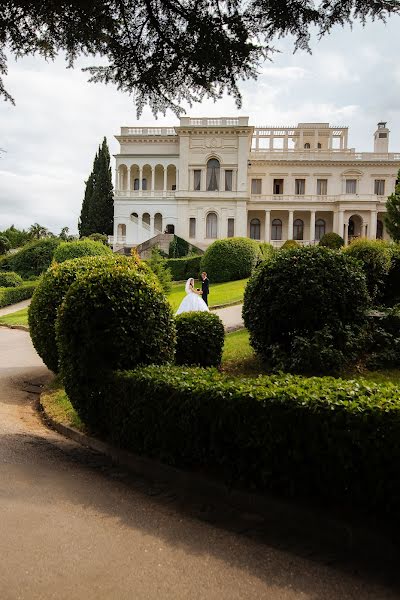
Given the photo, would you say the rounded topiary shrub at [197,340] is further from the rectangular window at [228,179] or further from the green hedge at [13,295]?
the rectangular window at [228,179]

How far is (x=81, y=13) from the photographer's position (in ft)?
12.6

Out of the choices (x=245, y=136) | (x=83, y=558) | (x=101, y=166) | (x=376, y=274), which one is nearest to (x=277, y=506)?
(x=83, y=558)

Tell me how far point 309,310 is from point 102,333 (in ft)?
12.7

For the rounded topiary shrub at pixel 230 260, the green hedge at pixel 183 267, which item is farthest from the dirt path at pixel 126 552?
the green hedge at pixel 183 267

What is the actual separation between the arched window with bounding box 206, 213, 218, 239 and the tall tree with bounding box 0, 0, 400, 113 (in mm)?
50145

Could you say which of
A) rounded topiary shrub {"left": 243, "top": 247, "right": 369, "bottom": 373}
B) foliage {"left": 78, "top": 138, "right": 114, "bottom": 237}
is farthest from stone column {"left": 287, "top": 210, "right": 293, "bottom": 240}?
rounded topiary shrub {"left": 243, "top": 247, "right": 369, "bottom": 373}

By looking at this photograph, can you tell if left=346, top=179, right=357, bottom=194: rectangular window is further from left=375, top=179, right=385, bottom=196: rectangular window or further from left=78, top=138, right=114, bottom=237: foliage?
left=78, top=138, right=114, bottom=237: foliage

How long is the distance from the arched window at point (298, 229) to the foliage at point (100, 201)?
2092 cm

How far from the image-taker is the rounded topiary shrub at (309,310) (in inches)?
320

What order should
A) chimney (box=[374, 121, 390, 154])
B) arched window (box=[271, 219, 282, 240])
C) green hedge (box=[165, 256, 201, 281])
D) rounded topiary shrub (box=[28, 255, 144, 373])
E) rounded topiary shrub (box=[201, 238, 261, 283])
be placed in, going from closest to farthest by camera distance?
rounded topiary shrub (box=[28, 255, 144, 373]) → rounded topiary shrub (box=[201, 238, 261, 283]) → green hedge (box=[165, 256, 201, 281]) → arched window (box=[271, 219, 282, 240]) → chimney (box=[374, 121, 390, 154])

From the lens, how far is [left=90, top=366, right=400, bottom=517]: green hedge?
359 cm

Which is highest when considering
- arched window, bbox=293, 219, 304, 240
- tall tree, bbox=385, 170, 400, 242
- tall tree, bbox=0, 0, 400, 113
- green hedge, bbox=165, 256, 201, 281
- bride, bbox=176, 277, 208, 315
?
arched window, bbox=293, 219, 304, 240

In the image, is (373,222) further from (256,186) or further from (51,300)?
(51,300)

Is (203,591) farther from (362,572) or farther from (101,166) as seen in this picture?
(101,166)
